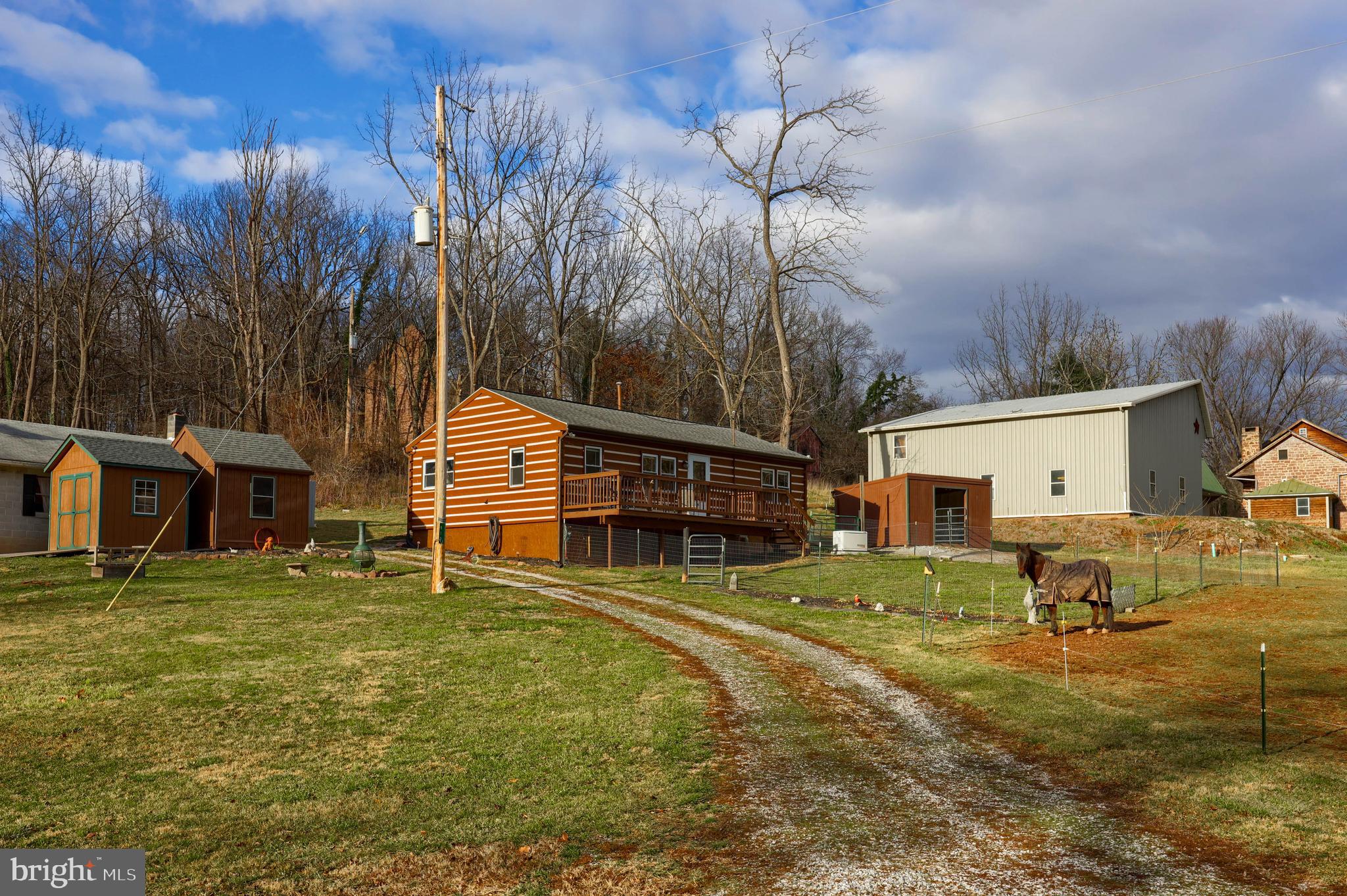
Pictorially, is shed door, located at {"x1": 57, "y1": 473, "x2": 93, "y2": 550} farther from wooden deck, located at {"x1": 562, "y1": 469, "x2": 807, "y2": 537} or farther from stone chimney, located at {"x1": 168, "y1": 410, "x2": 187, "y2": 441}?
wooden deck, located at {"x1": 562, "y1": 469, "x2": 807, "y2": 537}

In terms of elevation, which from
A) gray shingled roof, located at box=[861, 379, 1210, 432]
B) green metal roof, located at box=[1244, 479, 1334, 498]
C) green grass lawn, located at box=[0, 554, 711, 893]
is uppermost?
A: gray shingled roof, located at box=[861, 379, 1210, 432]

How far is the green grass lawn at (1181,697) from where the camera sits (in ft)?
27.2

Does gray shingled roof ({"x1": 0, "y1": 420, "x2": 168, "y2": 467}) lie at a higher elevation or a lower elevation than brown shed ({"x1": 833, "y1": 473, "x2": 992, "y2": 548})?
higher

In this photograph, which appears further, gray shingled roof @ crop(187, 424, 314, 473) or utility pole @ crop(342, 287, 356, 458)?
utility pole @ crop(342, 287, 356, 458)

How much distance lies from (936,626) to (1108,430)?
25.6 meters

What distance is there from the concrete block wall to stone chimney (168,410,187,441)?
486 centimetres

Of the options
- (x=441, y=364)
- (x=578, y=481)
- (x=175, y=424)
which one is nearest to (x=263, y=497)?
(x=175, y=424)

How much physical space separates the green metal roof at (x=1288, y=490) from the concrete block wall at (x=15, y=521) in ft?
174

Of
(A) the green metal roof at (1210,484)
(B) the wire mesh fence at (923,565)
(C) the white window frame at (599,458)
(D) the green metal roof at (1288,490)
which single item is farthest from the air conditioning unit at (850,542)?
(D) the green metal roof at (1288,490)

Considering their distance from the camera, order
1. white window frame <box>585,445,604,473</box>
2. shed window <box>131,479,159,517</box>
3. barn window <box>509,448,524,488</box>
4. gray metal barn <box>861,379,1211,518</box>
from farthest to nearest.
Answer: gray metal barn <box>861,379,1211,518</box> → barn window <box>509,448,524,488</box> → white window frame <box>585,445,604,473</box> → shed window <box>131,479,159,517</box>

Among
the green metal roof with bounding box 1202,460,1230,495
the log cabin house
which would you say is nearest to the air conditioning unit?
the log cabin house

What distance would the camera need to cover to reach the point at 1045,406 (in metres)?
43.3

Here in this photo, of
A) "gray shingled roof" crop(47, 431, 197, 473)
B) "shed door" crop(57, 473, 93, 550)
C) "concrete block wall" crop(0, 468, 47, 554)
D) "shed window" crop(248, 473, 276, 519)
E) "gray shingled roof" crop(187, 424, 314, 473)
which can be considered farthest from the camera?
"shed window" crop(248, 473, 276, 519)

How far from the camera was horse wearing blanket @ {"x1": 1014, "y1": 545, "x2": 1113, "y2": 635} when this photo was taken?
16.5 meters
